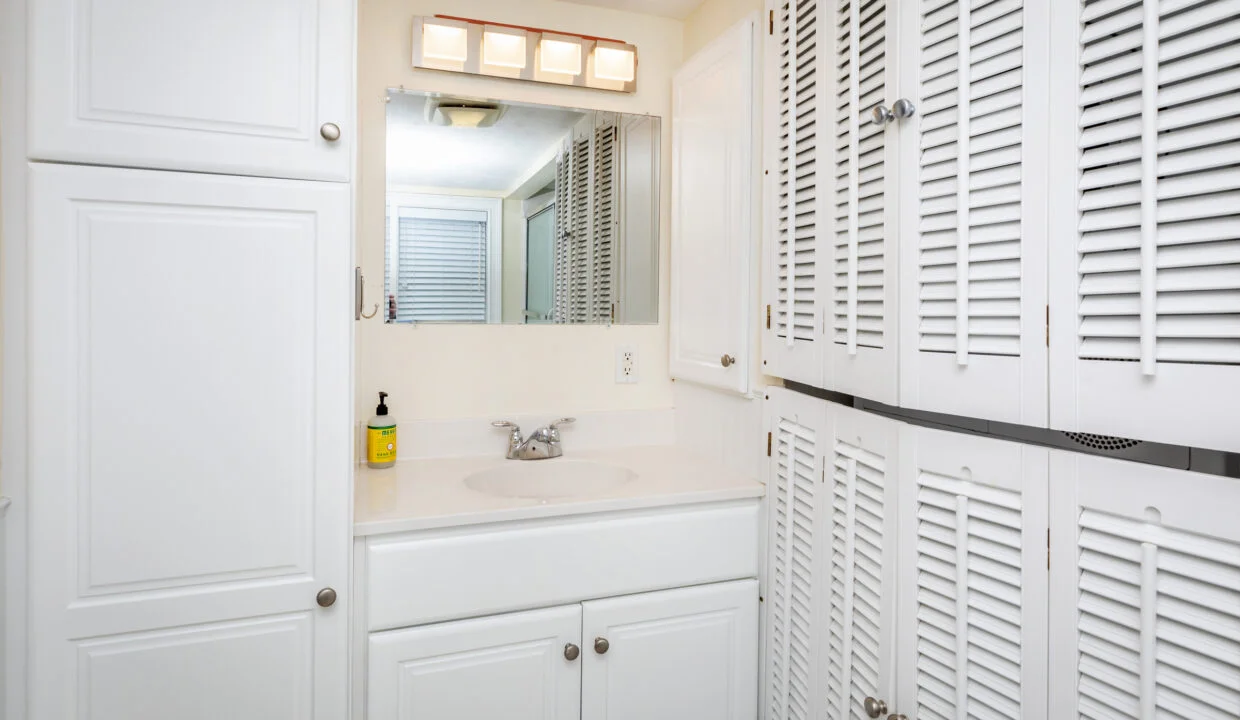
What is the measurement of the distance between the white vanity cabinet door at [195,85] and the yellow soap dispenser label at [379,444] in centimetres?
79

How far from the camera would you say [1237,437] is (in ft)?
2.50

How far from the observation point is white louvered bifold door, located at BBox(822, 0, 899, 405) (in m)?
1.21

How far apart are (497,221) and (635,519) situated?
0.98m

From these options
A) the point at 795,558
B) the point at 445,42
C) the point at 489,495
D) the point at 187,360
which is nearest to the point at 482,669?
the point at 489,495

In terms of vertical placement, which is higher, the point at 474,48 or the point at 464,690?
the point at 474,48

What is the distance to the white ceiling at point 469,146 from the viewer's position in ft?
6.50

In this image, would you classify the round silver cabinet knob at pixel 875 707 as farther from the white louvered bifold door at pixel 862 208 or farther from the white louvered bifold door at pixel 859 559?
the white louvered bifold door at pixel 862 208

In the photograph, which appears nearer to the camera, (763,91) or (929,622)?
(929,622)

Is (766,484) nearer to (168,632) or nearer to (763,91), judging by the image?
(763,91)

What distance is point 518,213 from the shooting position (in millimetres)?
2090

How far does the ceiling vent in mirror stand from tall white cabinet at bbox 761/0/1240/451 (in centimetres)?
99

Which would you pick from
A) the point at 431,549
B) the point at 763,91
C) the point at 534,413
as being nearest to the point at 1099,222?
the point at 763,91

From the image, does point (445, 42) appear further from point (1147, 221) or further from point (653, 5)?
point (1147, 221)

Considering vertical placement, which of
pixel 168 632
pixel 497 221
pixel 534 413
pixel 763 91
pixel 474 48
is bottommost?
pixel 168 632
